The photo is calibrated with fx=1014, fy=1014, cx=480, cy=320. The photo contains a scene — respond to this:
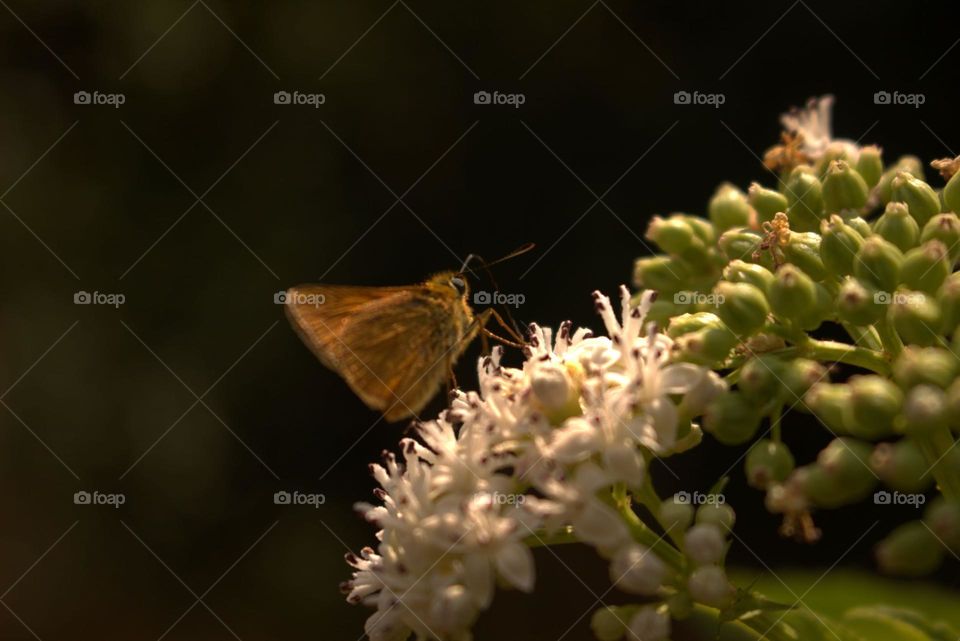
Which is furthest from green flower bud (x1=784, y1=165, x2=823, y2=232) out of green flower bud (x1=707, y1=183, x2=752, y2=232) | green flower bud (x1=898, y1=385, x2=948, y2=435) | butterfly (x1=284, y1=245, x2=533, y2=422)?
butterfly (x1=284, y1=245, x2=533, y2=422)

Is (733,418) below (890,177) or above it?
below

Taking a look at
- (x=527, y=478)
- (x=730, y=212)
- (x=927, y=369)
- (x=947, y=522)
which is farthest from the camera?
(x=730, y=212)

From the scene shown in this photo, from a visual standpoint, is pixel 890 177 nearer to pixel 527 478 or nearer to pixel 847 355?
pixel 847 355

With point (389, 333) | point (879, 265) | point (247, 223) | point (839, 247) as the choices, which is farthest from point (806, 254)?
point (247, 223)

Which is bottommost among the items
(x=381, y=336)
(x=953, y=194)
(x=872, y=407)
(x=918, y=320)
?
(x=872, y=407)

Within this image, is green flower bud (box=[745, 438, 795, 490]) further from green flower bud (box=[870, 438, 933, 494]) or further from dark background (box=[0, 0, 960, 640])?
dark background (box=[0, 0, 960, 640])

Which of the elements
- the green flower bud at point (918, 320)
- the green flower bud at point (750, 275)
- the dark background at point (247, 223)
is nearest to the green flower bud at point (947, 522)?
the green flower bud at point (918, 320)
